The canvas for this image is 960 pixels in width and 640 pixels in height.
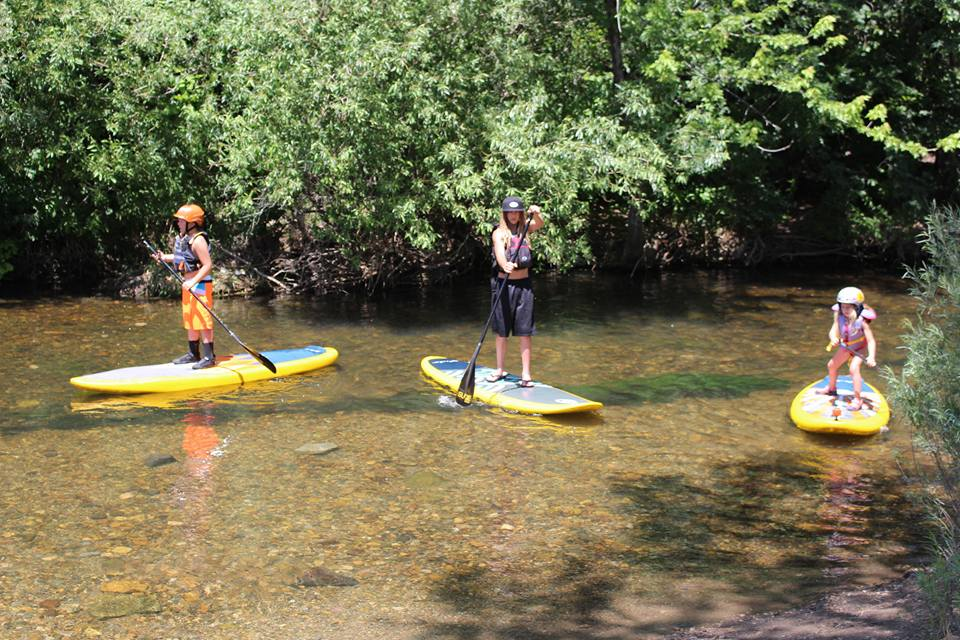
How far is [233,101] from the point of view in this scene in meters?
13.9

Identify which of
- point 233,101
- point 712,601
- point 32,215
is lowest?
point 712,601

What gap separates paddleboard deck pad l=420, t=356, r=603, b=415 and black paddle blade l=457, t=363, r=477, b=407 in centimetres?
11

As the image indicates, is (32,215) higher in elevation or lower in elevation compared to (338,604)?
higher

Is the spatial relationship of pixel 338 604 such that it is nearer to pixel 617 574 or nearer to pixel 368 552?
pixel 368 552

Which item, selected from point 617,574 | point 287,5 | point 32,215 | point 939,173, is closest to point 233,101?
point 287,5

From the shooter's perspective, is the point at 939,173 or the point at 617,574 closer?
the point at 617,574

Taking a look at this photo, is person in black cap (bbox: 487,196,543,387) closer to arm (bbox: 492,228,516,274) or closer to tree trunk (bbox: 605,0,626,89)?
arm (bbox: 492,228,516,274)

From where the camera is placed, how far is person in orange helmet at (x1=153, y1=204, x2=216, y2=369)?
998 cm

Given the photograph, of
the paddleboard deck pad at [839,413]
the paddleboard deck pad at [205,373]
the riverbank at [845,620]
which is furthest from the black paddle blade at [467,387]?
the riverbank at [845,620]

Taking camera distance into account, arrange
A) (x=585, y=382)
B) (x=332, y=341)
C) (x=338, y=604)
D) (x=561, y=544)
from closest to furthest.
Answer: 1. (x=338, y=604)
2. (x=561, y=544)
3. (x=585, y=382)
4. (x=332, y=341)

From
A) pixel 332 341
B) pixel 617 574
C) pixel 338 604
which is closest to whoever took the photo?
pixel 338 604

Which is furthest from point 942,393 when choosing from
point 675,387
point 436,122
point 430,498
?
point 436,122

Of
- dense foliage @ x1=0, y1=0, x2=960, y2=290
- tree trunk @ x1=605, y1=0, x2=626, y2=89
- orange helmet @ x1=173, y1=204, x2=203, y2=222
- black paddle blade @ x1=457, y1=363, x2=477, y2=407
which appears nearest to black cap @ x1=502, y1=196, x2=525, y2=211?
black paddle blade @ x1=457, y1=363, x2=477, y2=407

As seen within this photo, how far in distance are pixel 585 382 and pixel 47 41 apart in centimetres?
839
